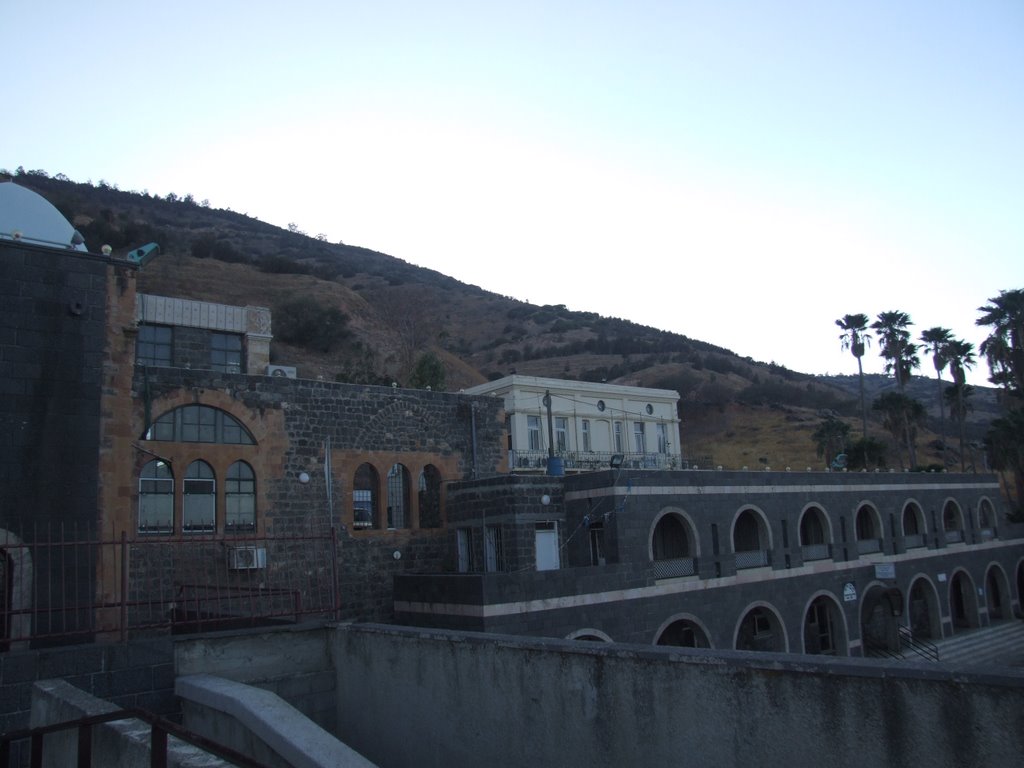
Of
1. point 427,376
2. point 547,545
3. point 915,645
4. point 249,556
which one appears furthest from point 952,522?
point 249,556

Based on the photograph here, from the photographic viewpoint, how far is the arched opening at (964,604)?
117 feet

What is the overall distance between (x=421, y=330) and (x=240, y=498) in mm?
38270

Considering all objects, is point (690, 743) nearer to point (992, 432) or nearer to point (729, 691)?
point (729, 691)

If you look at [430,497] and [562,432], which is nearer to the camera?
[430,497]

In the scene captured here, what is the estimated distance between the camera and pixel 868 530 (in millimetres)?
32125

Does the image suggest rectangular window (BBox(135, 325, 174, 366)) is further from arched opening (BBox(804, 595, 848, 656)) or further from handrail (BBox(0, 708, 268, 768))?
arched opening (BBox(804, 595, 848, 656))

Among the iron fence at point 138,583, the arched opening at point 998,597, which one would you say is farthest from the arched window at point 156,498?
the arched opening at point 998,597

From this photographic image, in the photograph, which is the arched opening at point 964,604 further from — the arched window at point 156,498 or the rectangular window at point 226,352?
the arched window at point 156,498

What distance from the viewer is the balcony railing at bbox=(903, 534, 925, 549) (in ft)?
105

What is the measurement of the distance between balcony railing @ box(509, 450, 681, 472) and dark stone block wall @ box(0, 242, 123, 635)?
19.1 metres

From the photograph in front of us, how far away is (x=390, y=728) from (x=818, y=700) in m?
4.41

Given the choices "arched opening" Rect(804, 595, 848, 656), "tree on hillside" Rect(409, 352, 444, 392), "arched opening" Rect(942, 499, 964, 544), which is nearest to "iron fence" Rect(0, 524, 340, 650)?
"tree on hillside" Rect(409, 352, 444, 392)

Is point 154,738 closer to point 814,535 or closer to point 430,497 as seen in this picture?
→ point 430,497

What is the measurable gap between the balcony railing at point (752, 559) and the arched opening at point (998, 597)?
19818mm
